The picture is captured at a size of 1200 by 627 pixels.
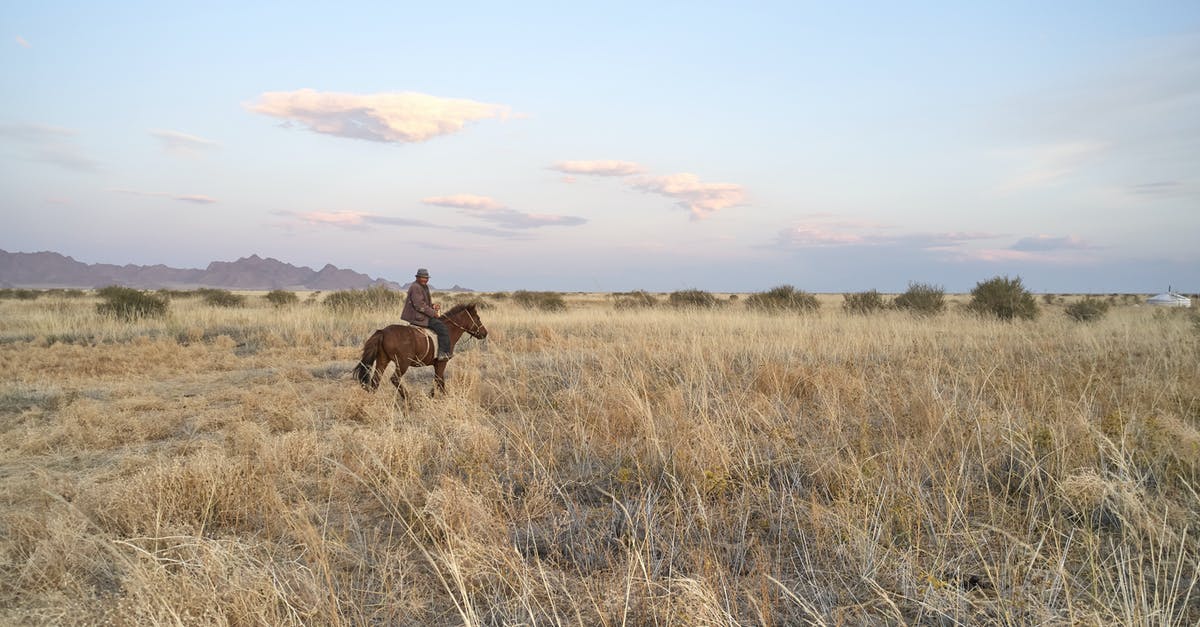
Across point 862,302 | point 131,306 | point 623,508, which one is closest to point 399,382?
point 623,508

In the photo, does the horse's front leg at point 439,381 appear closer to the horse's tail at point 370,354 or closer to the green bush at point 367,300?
the horse's tail at point 370,354

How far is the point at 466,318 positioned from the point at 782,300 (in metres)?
19.0

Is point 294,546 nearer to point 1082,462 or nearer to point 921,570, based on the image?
point 921,570

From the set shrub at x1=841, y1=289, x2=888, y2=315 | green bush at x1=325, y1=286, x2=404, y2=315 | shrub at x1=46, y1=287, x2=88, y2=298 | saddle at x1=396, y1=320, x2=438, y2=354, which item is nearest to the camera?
saddle at x1=396, y1=320, x2=438, y2=354

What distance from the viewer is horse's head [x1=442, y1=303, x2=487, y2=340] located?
8.52 meters

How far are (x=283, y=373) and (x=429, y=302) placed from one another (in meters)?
3.29

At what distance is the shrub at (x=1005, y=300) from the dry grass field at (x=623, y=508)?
12.8m

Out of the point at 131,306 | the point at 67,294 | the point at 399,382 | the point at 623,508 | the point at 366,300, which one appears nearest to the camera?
the point at 623,508

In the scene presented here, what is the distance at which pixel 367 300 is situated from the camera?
22859 millimetres

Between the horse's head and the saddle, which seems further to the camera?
the horse's head

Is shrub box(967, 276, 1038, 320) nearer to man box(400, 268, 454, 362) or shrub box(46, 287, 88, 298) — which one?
man box(400, 268, 454, 362)

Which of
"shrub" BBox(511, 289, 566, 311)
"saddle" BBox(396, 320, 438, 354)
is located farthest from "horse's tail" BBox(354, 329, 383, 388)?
"shrub" BBox(511, 289, 566, 311)

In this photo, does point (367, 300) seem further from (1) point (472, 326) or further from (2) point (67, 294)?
(2) point (67, 294)

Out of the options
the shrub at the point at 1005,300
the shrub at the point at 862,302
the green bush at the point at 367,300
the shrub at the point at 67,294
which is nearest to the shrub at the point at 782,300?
the shrub at the point at 862,302
